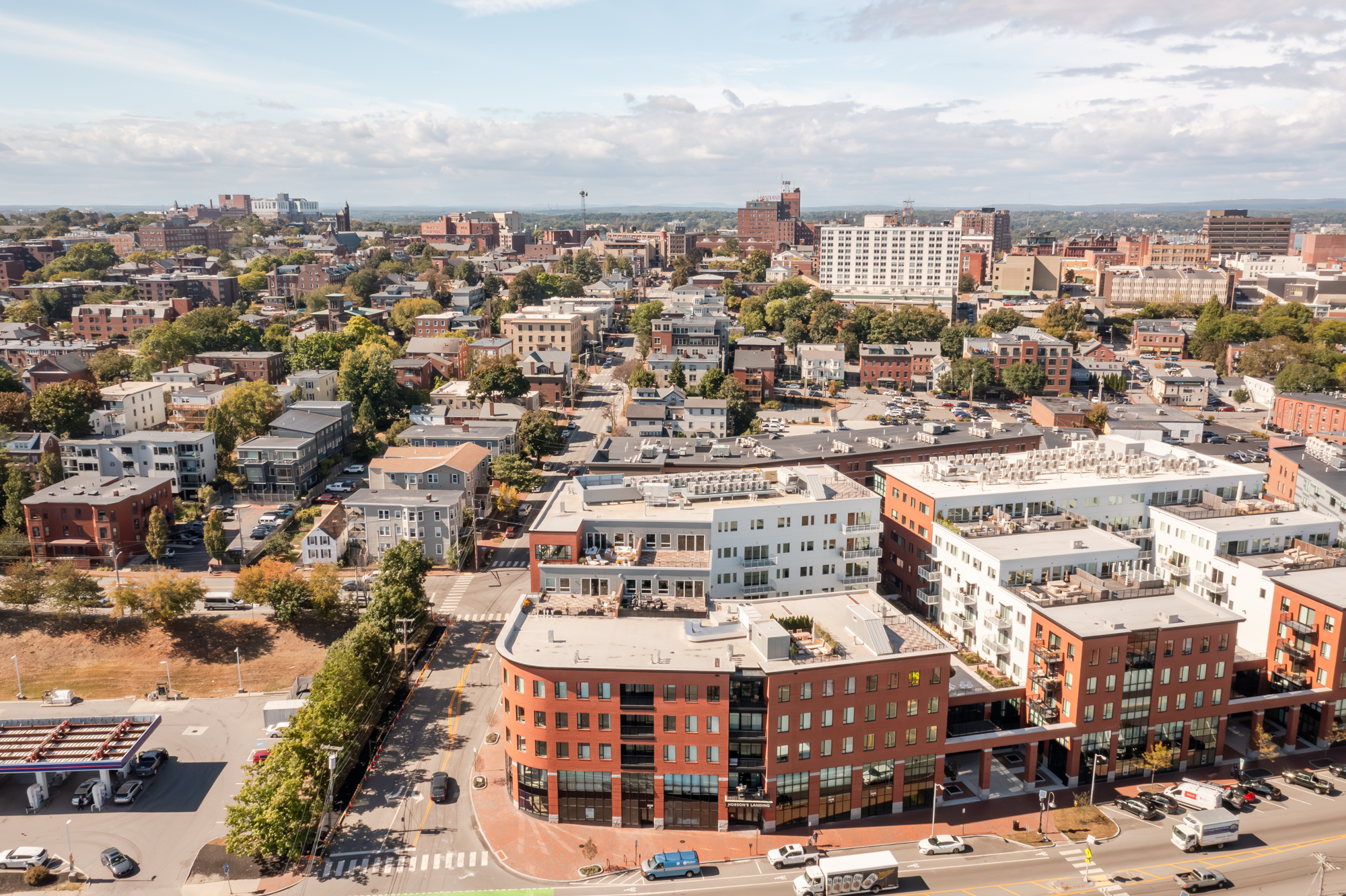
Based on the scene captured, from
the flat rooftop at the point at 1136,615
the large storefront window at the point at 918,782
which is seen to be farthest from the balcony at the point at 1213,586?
the large storefront window at the point at 918,782

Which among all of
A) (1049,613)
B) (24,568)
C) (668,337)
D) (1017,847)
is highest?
(668,337)

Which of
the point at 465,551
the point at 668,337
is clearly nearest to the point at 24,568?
the point at 465,551

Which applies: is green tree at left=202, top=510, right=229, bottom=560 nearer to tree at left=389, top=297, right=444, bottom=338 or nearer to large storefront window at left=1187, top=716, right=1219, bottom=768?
large storefront window at left=1187, top=716, right=1219, bottom=768

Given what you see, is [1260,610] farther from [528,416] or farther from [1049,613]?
[528,416]

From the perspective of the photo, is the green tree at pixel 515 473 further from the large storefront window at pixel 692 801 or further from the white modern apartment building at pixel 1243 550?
the white modern apartment building at pixel 1243 550

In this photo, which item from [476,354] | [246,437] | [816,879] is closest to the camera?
[816,879]

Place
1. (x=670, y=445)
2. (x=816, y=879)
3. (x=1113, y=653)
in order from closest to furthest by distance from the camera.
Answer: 1. (x=816, y=879)
2. (x=1113, y=653)
3. (x=670, y=445)

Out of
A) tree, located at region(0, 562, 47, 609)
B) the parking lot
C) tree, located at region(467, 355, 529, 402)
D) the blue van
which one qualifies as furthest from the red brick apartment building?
the blue van
